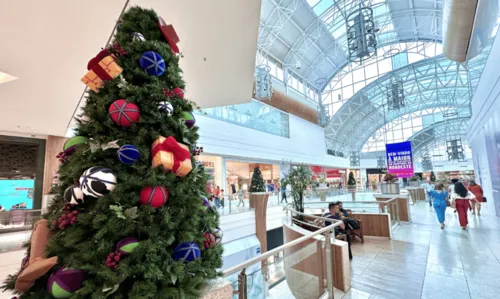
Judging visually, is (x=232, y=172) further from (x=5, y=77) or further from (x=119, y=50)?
(x=119, y=50)

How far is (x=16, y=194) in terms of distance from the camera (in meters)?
9.45

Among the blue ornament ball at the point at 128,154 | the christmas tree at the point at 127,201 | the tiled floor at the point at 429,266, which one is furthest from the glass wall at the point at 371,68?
the blue ornament ball at the point at 128,154

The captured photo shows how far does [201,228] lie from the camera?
56.3 inches

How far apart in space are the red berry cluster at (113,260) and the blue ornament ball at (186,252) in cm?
27

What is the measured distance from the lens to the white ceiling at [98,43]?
297cm

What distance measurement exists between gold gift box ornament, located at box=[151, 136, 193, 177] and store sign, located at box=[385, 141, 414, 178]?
10997 millimetres

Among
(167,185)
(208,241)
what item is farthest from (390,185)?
(167,185)

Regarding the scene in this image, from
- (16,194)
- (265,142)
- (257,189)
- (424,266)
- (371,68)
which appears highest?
(371,68)

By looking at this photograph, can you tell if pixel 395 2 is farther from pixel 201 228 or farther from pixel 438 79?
pixel 201 228

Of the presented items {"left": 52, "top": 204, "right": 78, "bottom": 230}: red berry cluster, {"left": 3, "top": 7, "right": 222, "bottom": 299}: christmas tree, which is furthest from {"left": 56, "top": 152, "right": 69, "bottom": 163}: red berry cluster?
{"left": 52, "top": 204, "right": 78, "bottom": 230}: red berry cluster

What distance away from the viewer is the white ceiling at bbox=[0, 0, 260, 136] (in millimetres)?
2969

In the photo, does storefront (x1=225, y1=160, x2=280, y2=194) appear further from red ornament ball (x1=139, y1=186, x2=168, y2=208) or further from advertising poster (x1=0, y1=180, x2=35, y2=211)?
red ornament ball (x1=139, y1=186, x2=168, y2=208)

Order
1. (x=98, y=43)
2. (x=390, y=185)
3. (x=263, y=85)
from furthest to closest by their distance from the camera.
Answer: (x=263, y=85) < (x=390, y=185) < (x=98, y=43)

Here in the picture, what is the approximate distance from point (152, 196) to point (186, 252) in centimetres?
34
